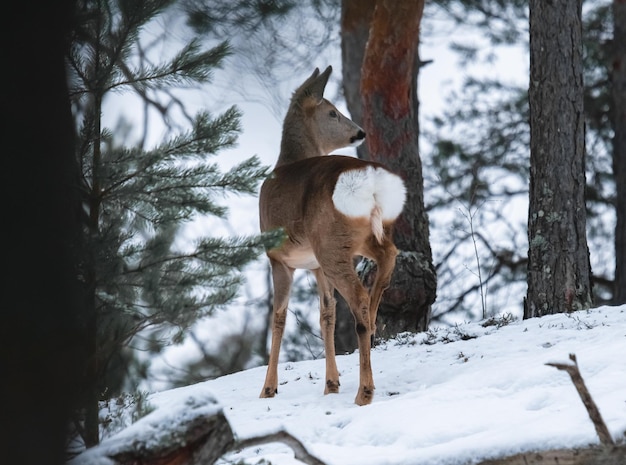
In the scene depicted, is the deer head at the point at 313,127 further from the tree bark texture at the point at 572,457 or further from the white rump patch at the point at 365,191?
the tree bark texture at the point at 572,457

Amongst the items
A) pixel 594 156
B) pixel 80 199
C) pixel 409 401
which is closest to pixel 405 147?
pixel 409 401

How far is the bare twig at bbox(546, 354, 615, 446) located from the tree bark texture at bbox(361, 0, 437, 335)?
5971 millimetres

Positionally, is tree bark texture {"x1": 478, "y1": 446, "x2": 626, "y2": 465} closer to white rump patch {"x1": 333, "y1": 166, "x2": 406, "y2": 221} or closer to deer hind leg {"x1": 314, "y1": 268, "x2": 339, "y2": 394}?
white rump patch {"x1": 333, "y1": 166, "x2": 406, "y2": 221}

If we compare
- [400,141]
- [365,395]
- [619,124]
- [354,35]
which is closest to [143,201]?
[365,395]

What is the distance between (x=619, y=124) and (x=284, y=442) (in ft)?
35.6

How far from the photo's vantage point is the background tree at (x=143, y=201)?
355 centimetres

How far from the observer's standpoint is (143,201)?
152 inches

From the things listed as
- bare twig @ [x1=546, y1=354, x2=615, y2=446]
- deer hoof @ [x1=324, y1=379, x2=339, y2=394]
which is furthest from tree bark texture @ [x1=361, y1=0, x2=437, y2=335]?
bare twig @ [x1=546, y1=354, x2=615, y2=446]

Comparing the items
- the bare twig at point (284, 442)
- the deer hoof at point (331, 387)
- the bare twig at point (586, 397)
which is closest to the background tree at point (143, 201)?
the bare twig at point (284, 442)

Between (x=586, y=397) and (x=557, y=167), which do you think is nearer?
(x=586, y=397)

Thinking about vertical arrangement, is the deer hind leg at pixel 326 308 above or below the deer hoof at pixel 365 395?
above

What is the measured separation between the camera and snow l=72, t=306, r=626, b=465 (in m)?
4.03

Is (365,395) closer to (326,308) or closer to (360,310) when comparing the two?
(360,310)

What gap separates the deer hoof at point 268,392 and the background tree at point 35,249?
187 inches
